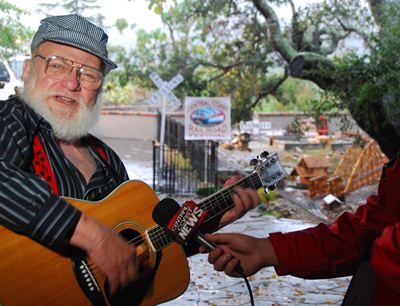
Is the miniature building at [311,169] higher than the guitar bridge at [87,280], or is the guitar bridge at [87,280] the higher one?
the guitar bridge at [87,280]

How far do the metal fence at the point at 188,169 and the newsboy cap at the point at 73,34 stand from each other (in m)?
9.11

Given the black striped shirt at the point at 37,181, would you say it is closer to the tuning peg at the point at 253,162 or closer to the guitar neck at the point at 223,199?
the guitar neck at the point at 223,199

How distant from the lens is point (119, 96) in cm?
2634

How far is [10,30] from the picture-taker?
11.5 m

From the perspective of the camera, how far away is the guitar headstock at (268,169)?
270 centimetres

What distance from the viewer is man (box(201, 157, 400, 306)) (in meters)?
1.96

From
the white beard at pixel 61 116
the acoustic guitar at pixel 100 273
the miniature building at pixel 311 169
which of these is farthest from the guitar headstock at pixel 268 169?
the miniature building at pixel 311 169

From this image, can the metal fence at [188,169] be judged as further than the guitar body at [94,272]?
Yes

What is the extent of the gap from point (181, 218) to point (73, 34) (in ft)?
3.07

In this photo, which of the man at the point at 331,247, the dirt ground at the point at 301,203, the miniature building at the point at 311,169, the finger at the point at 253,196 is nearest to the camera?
the man at the point at 331,247

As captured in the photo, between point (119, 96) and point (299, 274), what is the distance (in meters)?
24.9

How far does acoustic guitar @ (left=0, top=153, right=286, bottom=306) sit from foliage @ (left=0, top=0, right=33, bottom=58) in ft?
33.0

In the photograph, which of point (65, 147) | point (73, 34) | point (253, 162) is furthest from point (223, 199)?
point (73, 34)

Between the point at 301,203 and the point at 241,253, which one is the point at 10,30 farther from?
the point at 241,253
